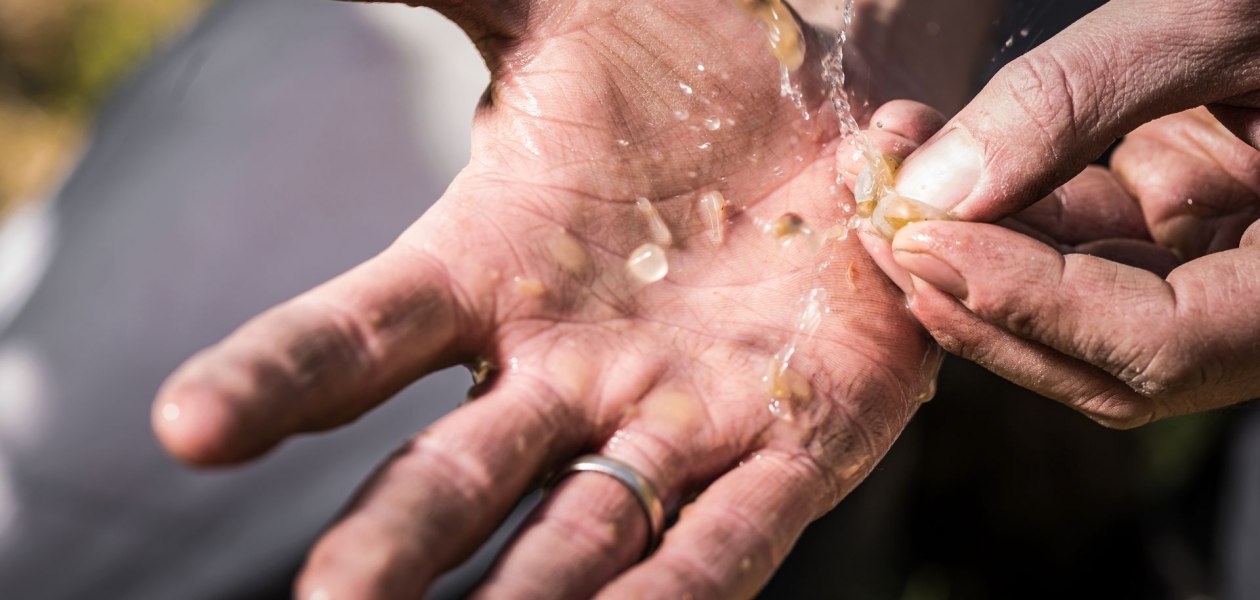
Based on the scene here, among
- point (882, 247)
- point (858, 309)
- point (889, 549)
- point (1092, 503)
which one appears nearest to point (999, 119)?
point (882, 247)

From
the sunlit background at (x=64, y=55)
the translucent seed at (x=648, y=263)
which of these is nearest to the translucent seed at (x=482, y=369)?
the translucent seed at (x=648, y=263)

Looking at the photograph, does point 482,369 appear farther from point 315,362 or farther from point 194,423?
point 194,423

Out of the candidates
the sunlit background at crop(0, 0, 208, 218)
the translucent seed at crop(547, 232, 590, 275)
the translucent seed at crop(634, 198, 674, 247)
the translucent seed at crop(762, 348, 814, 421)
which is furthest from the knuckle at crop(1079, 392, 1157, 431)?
the sunlit background at crop(0, 0, 208, 218)

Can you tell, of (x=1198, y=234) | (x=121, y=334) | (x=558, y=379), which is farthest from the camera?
(x=121, y=334)

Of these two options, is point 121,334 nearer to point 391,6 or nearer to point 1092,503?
point 391,6

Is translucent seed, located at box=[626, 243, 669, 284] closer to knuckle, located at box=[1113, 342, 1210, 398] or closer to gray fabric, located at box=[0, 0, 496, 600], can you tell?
knuckle, located at box=[1113, 342, 1210, 398]

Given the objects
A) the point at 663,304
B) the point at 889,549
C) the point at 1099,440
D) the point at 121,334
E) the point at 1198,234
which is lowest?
the point at 889,549

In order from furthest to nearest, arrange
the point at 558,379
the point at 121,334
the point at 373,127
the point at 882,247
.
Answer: the point at 373,127, the point at 121,334, the point at 882,247, the point at 558,379
